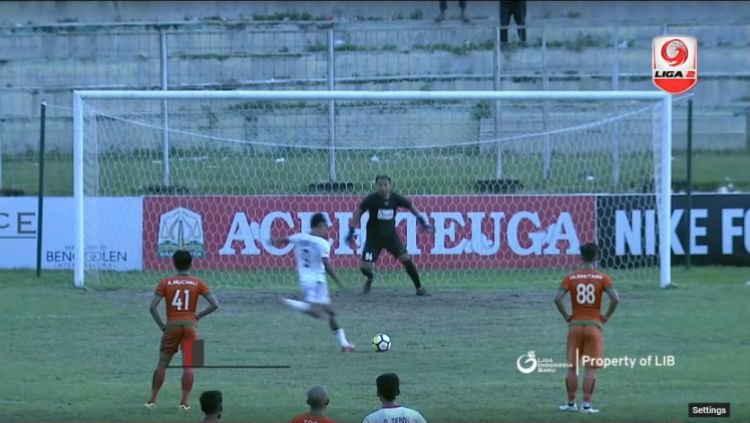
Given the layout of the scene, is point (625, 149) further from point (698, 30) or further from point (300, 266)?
point (300, 266)

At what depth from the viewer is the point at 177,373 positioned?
590 inches

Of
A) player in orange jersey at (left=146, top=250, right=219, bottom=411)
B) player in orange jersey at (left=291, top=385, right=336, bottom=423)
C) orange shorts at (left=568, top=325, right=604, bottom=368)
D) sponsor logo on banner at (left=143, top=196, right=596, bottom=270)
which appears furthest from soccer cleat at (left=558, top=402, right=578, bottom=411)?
sponsor logo on banner at (left=143, top=196, right=596, bottom=270)

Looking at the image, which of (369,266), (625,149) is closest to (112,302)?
(369,266)

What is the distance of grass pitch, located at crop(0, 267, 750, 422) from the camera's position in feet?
42.5

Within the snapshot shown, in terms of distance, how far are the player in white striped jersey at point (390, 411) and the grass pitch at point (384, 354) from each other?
299 cm

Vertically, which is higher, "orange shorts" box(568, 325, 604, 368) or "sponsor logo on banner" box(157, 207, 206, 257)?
"sponsor logo on banner" box(157, 207, 206, 257)

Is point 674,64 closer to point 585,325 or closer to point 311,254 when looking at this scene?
point 311,254

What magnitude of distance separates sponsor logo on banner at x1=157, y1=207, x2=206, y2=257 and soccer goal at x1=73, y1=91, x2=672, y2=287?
2cm

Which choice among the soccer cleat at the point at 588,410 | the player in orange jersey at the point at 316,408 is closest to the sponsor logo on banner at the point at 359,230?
the soccer cleat at the point at 588,410

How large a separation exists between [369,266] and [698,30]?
16790mm

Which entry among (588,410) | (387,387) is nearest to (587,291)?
(588,410)

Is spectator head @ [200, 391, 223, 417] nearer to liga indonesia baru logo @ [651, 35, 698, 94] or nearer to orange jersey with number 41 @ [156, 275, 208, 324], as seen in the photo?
orange jersey with number 41 @ [156, 275, 208, 324]

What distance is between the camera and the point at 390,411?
930 centimetres

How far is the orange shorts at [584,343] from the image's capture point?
12.7m
